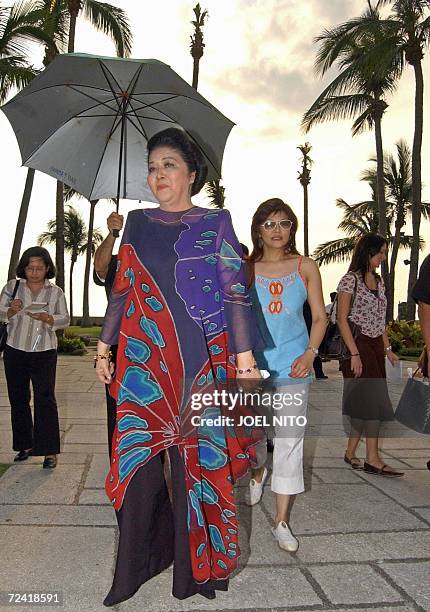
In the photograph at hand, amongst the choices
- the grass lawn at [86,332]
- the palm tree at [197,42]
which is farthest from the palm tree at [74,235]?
the palm tree at [197,42]

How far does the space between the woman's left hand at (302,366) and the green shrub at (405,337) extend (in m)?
15.9

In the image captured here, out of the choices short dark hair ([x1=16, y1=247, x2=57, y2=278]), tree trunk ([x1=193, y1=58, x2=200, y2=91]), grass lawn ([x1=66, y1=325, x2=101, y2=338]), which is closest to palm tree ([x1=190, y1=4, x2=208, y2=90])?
tree trunk ([x1=193, y1=58, x2=200, y2=91])

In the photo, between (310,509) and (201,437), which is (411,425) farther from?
(201,437)

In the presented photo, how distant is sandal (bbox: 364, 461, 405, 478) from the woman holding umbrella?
108 inches

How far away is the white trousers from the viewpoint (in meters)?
3.79

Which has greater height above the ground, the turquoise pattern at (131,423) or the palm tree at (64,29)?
the palm tree at (64,29)

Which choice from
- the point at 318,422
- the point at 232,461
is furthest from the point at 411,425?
the point at 318,422

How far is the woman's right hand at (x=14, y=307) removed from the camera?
566cm

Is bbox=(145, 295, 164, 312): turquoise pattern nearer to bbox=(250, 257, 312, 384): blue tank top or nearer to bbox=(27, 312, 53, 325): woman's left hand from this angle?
bbox=(250, 257, 312, 384): blue tank top

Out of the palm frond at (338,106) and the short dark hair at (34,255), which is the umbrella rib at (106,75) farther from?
the palm frond at (338,106)

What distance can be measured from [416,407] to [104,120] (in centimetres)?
278

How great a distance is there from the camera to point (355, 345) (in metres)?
5.53

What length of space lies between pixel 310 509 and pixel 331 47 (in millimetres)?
21017

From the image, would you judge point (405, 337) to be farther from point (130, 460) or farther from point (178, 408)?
point (130, 460)
